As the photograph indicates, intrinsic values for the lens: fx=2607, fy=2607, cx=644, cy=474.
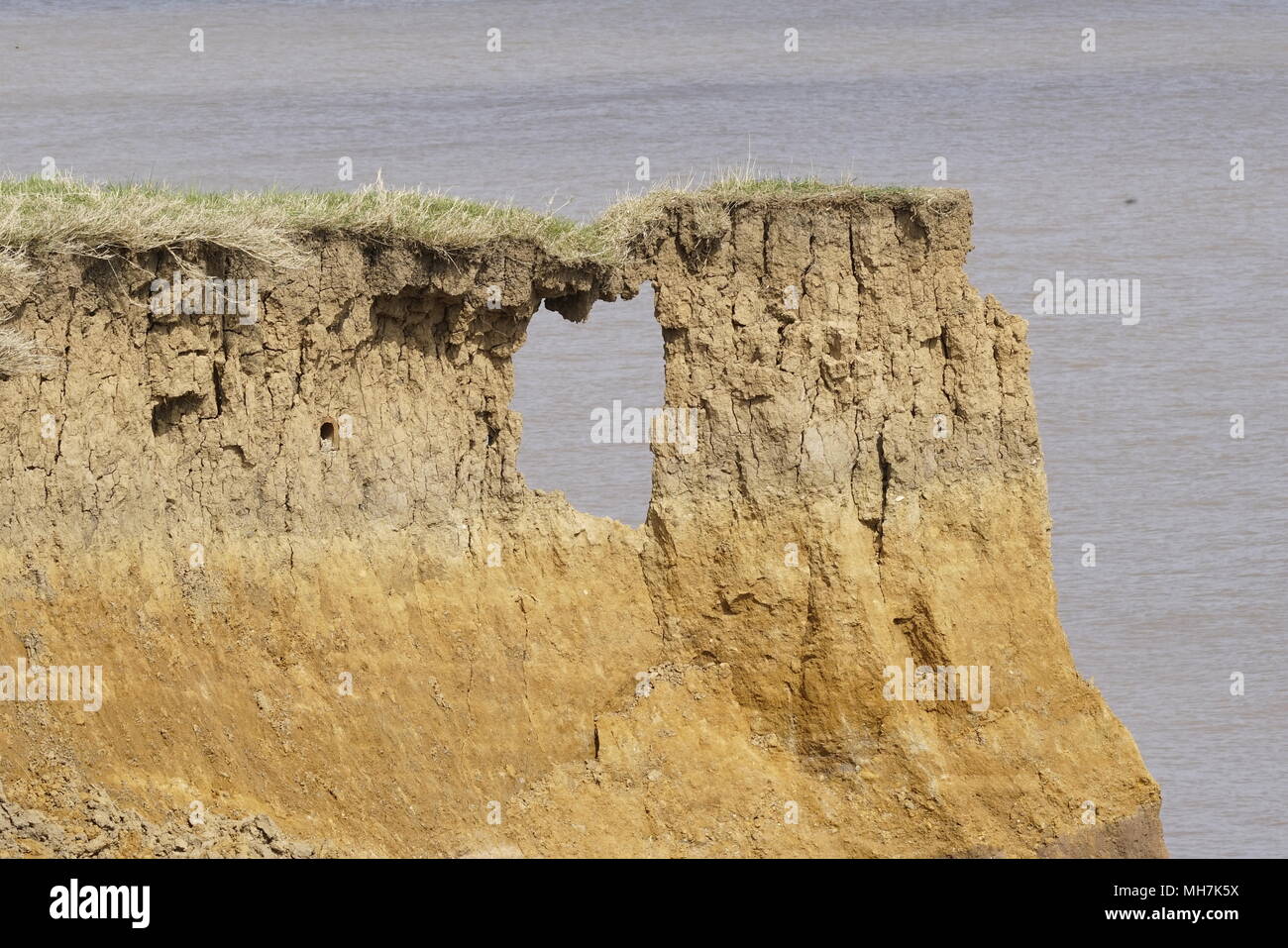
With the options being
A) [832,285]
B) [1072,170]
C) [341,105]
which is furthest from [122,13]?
[832,285]

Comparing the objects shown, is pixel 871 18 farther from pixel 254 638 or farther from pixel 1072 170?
pixel 254 638

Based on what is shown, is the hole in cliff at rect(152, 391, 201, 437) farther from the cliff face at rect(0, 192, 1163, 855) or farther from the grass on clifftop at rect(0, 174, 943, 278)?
the grass on clifftop at rect(0, 174, 943, 278)

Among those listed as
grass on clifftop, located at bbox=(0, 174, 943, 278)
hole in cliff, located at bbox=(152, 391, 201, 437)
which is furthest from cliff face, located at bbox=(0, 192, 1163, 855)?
grass on clifftop, located at bbox=(0, 174, 943, 278)

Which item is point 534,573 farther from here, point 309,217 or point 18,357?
point 18,357

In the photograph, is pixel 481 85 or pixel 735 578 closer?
pixel 735 578

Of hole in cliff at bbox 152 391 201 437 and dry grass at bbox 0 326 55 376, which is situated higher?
dry grass at bbox 0 326 55 376

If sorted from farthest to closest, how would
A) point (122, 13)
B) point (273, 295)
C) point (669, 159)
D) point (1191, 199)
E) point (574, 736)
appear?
point (122, 13) < point (1191, 199) < point (669, 159) < point (574, 736) < point (273, 295)

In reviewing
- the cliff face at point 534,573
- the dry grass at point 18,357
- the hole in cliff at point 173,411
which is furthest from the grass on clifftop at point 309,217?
the hole in cliff at point 173,411

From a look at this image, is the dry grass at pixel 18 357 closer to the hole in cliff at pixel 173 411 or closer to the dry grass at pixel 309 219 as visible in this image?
the dry grass at pixel 309 219
